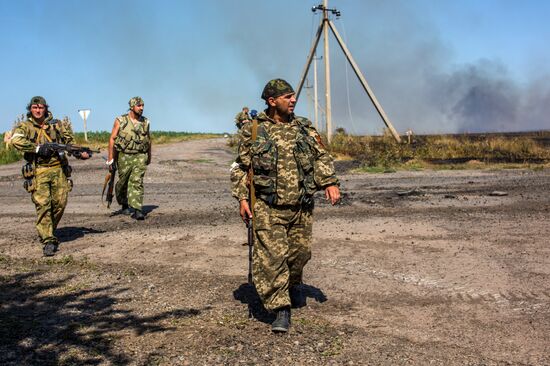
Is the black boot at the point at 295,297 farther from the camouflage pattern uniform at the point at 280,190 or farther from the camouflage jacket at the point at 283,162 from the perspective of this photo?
the camouflage jacket at the point at 283,162

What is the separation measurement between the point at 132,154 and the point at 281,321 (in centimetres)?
639

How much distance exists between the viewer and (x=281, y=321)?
15.7 feet

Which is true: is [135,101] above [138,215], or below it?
above

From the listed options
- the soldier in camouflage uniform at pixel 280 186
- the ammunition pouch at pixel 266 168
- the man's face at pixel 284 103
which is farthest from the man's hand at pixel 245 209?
the man's face at pixel 284 103

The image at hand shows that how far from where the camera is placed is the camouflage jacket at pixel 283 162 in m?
4.93

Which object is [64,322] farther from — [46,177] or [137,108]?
[137,108]

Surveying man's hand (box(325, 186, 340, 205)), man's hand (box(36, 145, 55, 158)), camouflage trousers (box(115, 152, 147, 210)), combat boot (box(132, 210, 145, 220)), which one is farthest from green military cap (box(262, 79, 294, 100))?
combat boot (box(132, 210, 145, 220))

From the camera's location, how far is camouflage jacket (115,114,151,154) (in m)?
10.4

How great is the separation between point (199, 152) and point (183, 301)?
21888 millimetres

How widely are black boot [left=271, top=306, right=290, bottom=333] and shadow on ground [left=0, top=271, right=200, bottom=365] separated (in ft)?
2.72

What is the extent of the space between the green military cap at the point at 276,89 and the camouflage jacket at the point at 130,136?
5.74m

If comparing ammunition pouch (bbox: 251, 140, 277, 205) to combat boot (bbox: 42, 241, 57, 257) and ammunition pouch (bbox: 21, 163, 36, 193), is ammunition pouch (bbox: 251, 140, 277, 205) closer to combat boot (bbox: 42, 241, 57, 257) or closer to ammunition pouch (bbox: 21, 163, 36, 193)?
combat boot (bbox: 42, 241, 57, 257)

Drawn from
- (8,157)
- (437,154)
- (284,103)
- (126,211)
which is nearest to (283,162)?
(284,103)

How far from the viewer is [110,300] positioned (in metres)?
5.71
